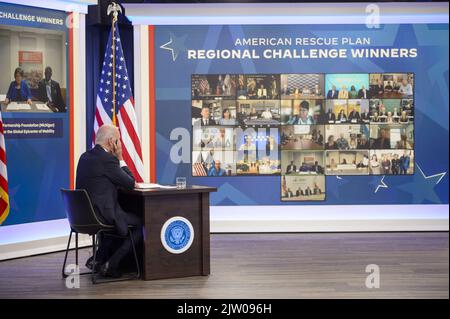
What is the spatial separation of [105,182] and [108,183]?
0.03 m

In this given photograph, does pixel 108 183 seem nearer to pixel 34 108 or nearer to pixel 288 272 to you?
pixel 288 272

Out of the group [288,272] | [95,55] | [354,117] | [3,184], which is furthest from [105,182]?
[354,117]

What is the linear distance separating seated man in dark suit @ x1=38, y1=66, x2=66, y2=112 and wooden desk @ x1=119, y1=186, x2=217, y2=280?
2.29m

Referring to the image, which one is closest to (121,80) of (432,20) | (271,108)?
(271,108)

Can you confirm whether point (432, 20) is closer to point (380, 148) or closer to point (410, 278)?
point (380, 148)

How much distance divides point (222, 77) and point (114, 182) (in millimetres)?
3859

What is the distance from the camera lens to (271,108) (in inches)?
417

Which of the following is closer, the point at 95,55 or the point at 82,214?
the point at 82,214

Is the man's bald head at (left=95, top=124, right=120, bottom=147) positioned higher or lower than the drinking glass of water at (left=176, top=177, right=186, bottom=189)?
higher

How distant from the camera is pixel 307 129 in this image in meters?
10.6

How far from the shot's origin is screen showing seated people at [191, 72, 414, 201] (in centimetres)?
1058

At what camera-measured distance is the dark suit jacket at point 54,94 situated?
9.12 metres

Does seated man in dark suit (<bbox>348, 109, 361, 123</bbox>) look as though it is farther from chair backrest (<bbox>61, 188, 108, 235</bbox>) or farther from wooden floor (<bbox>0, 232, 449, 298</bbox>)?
chair backrest (<bbox>61, 188, 108, 235</bbox>)

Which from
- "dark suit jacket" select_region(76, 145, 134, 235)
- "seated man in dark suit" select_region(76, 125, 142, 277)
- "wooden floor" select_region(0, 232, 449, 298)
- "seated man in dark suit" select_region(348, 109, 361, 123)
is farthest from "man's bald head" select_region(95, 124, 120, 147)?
"seated man in dark suit" select_region(348, 109, 361, 123)
